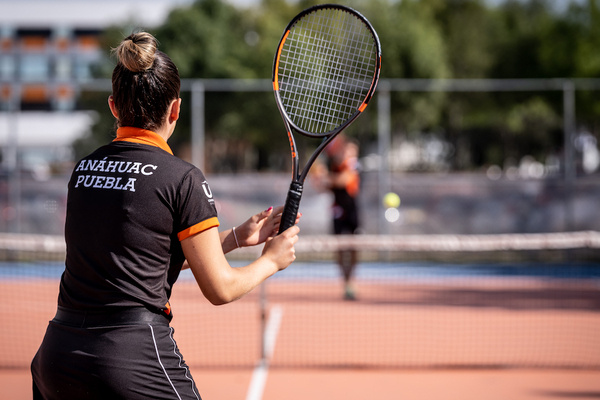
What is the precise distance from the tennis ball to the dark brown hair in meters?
9.73

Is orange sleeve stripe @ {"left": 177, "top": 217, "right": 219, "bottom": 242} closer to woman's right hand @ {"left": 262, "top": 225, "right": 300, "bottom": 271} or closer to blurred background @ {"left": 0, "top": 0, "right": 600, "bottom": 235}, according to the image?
woman's right hand @ {"left": 262, "top": 225, "right": 300, "bottom": 271}

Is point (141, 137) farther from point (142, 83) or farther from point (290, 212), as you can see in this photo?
point (290, 212)

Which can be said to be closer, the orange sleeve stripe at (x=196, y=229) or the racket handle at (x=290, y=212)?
the orange sleeve stripe at (x=196, y=229)

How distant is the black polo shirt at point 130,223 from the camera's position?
5.70ft

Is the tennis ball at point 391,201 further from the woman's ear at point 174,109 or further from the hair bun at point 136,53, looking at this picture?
the hair bun at point 136,53

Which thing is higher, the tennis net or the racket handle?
the racket handle

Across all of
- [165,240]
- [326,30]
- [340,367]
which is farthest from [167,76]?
[340,367]

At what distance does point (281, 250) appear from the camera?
2.01 m

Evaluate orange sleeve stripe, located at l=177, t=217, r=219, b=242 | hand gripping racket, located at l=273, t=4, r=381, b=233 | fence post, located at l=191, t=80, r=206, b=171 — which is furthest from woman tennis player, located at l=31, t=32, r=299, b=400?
fence post, located at l=191, t=80, r=206, b=171

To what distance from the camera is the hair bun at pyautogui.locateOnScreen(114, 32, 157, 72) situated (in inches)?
69.4

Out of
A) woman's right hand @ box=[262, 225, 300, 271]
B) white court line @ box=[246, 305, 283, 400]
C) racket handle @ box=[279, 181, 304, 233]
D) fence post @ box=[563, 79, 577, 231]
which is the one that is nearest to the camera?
woman's right hand @ box=[262, 225, 300, 271]

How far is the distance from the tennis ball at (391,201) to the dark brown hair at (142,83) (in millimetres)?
9735

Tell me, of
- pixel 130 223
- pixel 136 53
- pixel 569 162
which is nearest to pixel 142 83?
pixel 136 53

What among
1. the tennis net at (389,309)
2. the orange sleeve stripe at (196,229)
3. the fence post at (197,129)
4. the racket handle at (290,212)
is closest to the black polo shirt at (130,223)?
the orange sleeve stripe at (196,229)
